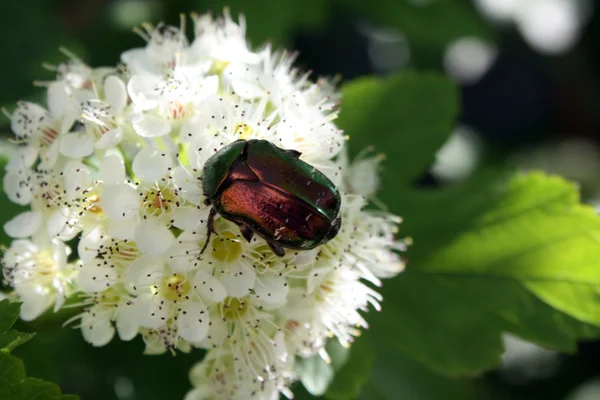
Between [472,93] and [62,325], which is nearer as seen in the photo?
[62,325]

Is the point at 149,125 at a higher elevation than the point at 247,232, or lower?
higher

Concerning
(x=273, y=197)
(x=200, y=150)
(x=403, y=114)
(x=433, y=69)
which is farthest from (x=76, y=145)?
(x=433, y=69)

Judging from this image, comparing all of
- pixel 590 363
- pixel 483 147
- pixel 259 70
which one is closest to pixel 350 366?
pixel 259 70

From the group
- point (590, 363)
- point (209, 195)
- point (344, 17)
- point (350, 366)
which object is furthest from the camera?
point (344, 17)

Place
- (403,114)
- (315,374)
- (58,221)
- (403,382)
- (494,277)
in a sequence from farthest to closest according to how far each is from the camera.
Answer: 1. (403,382)
2. (403,114)
3. (494,277)
4. (315,374)
5. (58,221)

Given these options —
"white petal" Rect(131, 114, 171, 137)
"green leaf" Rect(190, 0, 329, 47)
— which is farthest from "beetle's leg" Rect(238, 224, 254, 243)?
"green leaf" Rect(190, 0, 329, 47)

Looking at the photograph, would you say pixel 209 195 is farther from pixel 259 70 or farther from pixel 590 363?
pixel 590 363

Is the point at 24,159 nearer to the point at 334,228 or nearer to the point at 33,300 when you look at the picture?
the point at 33,300

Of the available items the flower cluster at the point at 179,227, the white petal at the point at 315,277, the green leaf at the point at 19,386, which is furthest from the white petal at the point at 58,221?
the white petal at the point at 315,277
